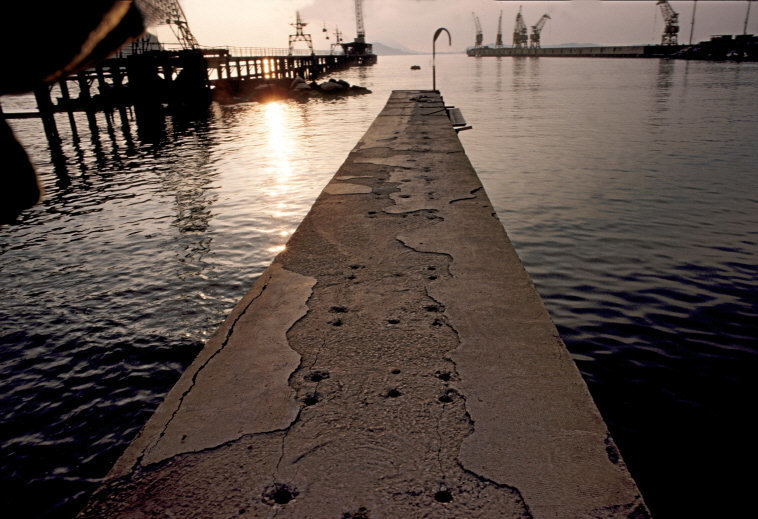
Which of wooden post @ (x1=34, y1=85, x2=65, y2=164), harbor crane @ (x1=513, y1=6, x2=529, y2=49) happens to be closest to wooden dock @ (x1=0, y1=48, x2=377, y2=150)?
wooden post @ (x1=34, y1=85, x2=65, y2=164)

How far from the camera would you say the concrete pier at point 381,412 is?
1.71m

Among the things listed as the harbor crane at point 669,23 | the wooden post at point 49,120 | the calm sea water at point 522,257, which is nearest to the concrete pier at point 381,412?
the calm sea water at point 522,257

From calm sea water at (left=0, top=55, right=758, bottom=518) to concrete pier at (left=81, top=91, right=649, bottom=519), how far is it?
3.95 feet

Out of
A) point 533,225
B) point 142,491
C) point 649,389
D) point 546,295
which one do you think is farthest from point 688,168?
point 142,491

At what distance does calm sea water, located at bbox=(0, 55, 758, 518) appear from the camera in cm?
313

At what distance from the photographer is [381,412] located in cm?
213

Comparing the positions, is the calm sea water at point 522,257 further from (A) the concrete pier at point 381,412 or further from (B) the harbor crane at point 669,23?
(B) the harbor crane at point 669,23

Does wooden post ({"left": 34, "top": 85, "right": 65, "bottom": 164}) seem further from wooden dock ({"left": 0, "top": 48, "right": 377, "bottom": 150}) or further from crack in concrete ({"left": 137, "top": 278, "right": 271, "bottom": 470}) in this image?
crack in concrete ({"left": 137, "top": 278, "right": 271, "bottom": 470})

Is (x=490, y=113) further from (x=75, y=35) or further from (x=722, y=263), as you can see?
(x=75, y=35)

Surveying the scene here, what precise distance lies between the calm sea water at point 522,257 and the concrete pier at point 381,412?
120 cm

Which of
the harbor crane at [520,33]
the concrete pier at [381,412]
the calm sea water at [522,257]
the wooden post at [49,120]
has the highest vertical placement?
the harbor crane at [520,33]

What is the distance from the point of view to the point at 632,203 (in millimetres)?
8219

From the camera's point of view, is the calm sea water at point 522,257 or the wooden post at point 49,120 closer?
the calm sea water at point 522,257

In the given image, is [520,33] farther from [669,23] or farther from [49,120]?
[49,120]
